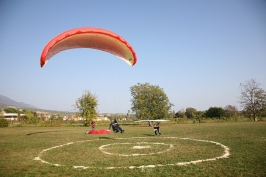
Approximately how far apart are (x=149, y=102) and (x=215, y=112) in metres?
39.7

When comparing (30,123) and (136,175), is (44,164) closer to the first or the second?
(136,175)

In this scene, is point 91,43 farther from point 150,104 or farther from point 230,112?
point 230,112

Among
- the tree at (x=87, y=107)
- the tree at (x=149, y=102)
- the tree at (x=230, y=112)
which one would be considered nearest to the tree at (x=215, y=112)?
the tree at (x=230, y=112)

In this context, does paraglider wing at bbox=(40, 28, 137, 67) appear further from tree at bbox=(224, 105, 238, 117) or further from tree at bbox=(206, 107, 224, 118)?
tree at bbox=(206, 107, 224, 118)

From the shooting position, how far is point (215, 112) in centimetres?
7944

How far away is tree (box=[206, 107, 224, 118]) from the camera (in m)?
77.9

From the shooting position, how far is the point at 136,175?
700 centimetres

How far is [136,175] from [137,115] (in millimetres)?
45214

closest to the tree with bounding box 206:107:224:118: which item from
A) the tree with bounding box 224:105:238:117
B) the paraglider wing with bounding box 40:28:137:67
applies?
the tree with bounding box 224:105:238:117

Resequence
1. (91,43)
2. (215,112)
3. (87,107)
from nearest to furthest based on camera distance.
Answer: (91,43), (87,107), (215,112)

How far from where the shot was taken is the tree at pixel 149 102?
50481 millimetres

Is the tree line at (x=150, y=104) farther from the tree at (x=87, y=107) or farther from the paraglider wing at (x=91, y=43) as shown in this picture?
the paraglider wing at (x=91, y=43)

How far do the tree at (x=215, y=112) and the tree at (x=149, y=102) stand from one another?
34384 mm

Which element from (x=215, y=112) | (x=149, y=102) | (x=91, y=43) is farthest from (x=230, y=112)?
(x=91, y=43)
